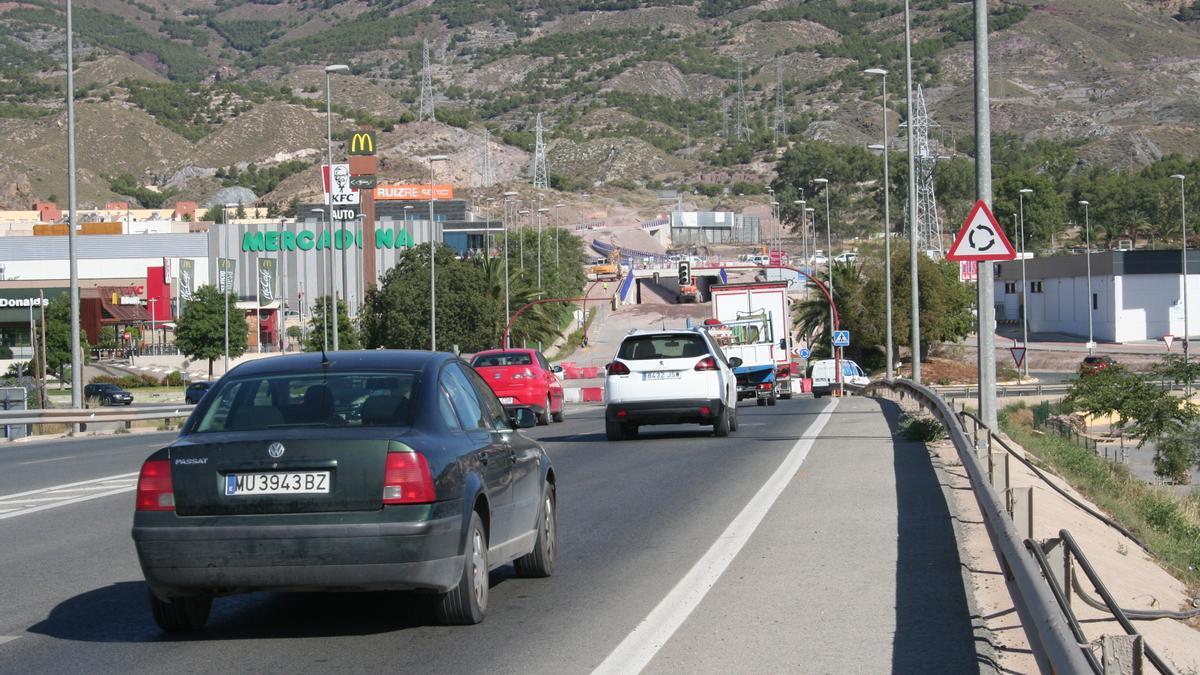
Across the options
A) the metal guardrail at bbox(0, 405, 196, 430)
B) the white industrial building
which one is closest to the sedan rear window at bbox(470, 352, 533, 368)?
the metal guardrail at bbox(0, 405, 196, 430)

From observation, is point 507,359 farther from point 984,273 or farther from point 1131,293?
point 1131,293

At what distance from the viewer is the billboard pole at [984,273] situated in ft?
65.1

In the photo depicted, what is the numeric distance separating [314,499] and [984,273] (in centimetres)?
1440

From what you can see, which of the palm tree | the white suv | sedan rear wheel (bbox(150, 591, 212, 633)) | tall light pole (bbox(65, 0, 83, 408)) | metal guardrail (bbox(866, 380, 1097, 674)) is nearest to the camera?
metal guardrail (bbox(866, 380, 1097, 674))

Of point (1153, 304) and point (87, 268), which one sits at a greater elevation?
point (87, 268)

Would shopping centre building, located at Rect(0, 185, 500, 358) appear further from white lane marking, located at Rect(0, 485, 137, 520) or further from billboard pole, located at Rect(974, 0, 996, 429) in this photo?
billboard pole, located at Rect(974, 0, 996, 429)

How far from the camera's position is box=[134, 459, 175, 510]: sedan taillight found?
321 inches

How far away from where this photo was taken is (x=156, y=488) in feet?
26.9

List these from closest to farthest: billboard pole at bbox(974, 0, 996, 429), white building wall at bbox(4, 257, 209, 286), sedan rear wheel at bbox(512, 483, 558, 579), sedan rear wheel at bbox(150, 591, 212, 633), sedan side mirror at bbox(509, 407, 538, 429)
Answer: sedan rear wheel at bbox(150, 591, 212, 633) → sedan rear wheel at bbox(512, 483, 558, 579) → sedan side mirror at bbox(509, 407, 538, 429) → billboard pole at bbox(974, 0, 996, 429) → white building wall at bbox(4, 257, 209, 286)

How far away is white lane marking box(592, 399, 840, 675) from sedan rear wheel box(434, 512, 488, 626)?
36.7 inches

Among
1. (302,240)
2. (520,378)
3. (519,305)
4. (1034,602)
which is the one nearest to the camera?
(1034,602)

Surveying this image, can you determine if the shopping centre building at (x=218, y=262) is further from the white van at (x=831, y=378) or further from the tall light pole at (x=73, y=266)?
the tall light pole at (x=73, y=266)

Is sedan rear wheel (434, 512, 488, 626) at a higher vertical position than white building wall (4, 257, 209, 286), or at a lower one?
lower

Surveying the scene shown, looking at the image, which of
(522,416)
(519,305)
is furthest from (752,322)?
(519,305)
